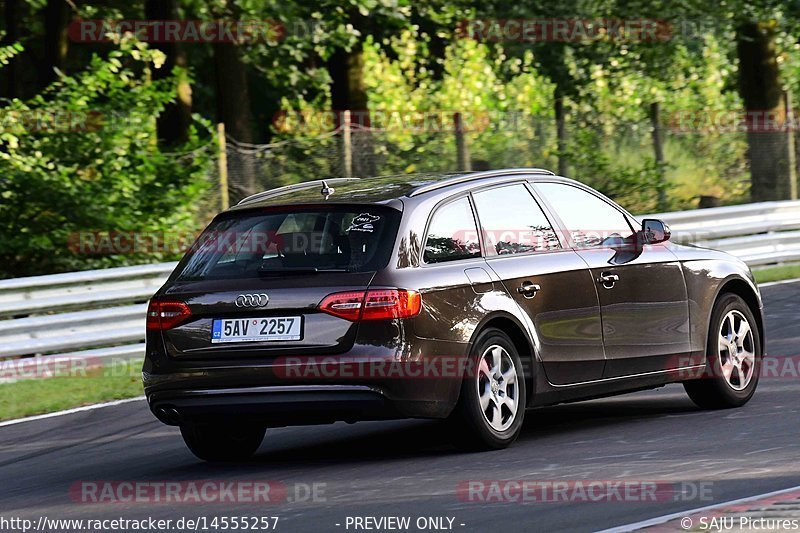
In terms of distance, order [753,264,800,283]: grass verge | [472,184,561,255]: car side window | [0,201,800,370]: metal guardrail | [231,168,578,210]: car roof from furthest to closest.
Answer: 1. [753,264,800,283]: grass verge
2. [0,201,800,370]: metal guardrail
3. [472,184,561,255]: car side window
4. [231,168,578,210]: car roof

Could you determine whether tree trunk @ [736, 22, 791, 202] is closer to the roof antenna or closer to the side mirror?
the side mirror

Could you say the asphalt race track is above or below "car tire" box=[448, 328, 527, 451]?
below

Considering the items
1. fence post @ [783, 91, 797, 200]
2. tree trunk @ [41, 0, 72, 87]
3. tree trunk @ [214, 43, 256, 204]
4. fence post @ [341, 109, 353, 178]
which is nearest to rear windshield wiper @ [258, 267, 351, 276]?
fence post @ [341, 109, 353, 178]

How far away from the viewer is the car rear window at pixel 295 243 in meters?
8.29

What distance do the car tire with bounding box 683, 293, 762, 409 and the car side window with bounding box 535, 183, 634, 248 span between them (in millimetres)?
979

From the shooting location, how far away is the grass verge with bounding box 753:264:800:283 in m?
19.0

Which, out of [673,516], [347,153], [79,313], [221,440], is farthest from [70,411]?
[347,153]

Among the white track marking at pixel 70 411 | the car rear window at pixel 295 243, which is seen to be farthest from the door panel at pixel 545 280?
the white track marking at pixel 70 411

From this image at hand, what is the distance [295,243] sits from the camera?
848 centimetres

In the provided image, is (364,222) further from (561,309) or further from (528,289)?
(561,309)

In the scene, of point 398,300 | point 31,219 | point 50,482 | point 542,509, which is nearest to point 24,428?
point 50,482

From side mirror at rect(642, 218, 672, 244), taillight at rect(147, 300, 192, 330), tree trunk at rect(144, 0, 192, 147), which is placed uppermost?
tree trunk at rect(144, 0, 192, 147)

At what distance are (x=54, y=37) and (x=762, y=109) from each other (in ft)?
Answer: 42.2

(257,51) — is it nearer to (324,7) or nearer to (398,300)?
(324,7)
